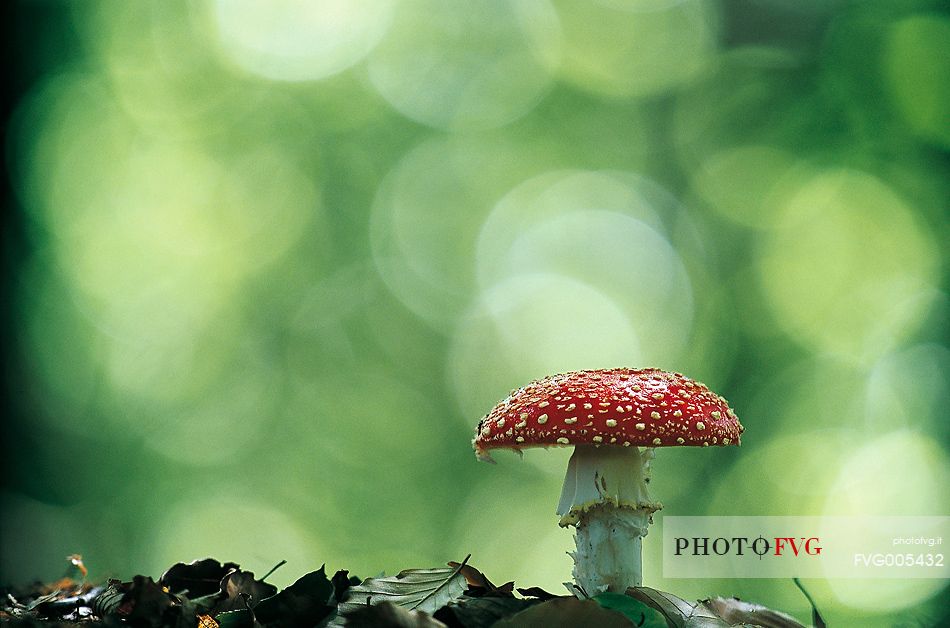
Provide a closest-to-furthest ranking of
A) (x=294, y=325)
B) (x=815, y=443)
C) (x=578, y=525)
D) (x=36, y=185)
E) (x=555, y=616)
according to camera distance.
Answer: (x=555, y=616)
(x=578, y=525)
(x=815, y=443)
(x=36, y=185)
(x=294, y=325)

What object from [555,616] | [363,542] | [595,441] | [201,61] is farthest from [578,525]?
[201,61]

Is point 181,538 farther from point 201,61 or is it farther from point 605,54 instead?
point 605,54

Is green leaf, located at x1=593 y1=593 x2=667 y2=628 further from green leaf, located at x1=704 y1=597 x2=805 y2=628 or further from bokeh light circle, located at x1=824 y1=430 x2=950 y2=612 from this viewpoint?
bokeh light circle, located at x1=824 y1=430 x2=950 y2=612

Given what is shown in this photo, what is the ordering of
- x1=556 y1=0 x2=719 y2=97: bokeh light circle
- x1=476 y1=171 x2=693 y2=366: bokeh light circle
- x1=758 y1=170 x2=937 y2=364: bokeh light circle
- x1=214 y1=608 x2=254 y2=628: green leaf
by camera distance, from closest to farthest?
x1=214 y1=608 x2=254 y2=628: green leaf, x1=758 y1=170 x2=937 y2=364: bokeh light circle, x1=476 y1=171 x2=693 y2=366: bokeh light circle, x1=556 y1=0 x2=719 y2=97: bokeh light circle

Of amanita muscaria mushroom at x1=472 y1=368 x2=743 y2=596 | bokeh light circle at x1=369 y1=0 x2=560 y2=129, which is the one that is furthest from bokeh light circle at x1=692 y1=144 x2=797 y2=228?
amanita muscaria mushroom at x1=472 y1=368 x2=743 y2=596

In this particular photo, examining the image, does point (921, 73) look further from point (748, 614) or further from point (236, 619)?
point (236, 619)
